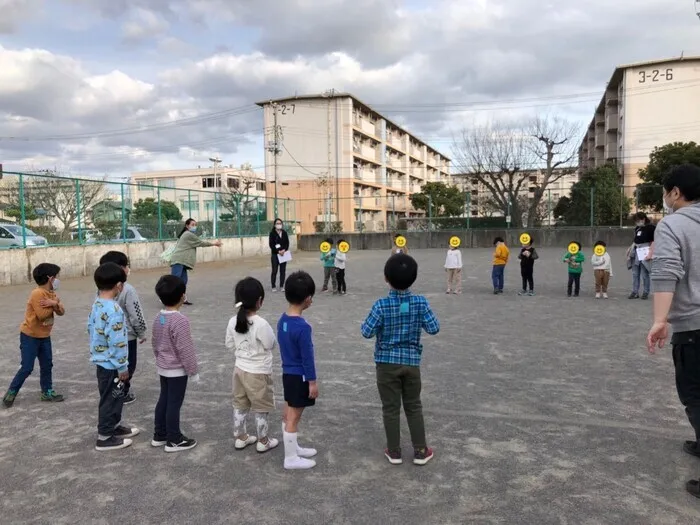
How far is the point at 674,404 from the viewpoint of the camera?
4371mm

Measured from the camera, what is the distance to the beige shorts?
11.5ft

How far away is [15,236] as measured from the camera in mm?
14391

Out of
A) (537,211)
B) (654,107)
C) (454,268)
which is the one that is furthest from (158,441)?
(654,107)

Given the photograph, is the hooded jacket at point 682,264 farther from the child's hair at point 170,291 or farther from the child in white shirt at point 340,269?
the child in white shirt at point 340,269

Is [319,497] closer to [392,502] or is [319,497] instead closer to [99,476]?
[392,502]

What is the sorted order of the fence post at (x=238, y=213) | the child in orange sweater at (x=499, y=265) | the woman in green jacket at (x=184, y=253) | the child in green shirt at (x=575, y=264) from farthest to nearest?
the fence post at (x=238, y=213) < the child in orange sweater at (x=499, y=265) < the child in green shirt at (x=575, y=264) < the woman in green jacket at (x=184, y=253)

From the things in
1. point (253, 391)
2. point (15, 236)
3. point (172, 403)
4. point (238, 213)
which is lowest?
point (172, 403)

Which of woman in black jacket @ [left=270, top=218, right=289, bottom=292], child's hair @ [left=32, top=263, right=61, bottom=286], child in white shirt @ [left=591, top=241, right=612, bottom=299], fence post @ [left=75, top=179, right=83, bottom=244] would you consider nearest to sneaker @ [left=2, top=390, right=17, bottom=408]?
child's hair @ [left=32, top=263, right=61, bottom=286]

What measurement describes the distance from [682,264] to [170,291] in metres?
3.13

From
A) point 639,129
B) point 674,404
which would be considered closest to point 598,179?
point 639,129

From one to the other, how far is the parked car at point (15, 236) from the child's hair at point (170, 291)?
512 inches

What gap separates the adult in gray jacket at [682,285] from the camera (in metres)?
2.89

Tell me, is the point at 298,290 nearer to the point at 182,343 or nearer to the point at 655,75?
the point at 182,343

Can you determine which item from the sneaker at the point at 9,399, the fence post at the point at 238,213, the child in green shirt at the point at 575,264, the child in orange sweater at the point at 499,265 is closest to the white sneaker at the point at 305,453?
the sneaker at the point at 9,399
